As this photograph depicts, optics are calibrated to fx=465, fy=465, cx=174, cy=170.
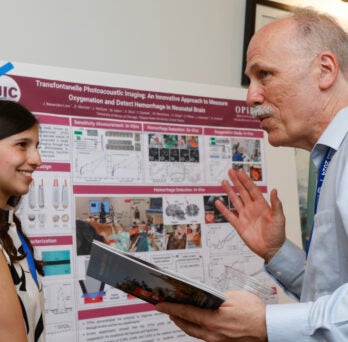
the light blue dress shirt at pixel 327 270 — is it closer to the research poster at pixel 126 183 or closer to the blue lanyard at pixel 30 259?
the research poster at pixel 126 183

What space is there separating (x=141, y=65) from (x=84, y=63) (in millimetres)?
266

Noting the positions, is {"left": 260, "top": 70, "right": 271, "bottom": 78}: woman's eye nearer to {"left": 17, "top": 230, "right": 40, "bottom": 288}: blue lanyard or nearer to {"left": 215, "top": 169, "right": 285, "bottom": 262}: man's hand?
{"left": 215, "top": 169, "right": 285, "bottom": 262}: man's hand

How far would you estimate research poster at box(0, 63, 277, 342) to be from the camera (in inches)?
63.7

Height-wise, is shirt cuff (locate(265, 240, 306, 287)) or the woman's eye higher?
the woman's eye

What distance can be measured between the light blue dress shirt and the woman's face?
851 mm

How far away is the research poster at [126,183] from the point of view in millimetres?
1618

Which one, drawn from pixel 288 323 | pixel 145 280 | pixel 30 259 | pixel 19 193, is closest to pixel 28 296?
pixel 30 259

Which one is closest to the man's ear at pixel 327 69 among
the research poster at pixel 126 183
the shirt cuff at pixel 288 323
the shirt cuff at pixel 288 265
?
the shirt cuff at pixel 288 265

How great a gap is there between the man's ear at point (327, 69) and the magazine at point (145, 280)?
2.10 feet

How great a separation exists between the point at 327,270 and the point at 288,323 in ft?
0.54

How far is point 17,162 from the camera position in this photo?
1.41 m

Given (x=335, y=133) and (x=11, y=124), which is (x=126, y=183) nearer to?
(x=11, y=124)

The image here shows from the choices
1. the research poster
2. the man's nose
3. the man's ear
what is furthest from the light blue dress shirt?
the research poster

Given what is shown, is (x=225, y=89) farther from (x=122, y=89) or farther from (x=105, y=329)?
(x=105, y=329)
